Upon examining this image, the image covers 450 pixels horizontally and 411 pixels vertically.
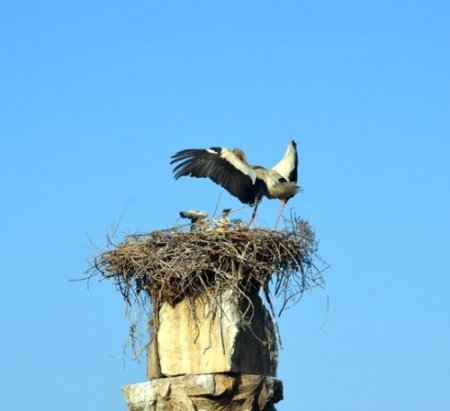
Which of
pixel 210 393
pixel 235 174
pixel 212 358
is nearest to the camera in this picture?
pixel 210 393

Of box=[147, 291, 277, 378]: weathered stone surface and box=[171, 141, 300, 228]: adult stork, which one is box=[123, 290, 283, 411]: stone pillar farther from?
box=[171, 141, 300, 228]: adult stork

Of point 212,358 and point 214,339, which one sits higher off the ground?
point 214,339

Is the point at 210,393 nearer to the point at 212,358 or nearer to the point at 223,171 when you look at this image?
the point at 212,358

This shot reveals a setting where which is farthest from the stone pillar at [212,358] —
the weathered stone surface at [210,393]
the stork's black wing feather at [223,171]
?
the stork's black wing feather at [223,171]

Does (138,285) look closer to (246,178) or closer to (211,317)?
(211,317)

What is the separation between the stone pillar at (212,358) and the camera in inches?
479

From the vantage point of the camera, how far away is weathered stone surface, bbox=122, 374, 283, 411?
12.1m

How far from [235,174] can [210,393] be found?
3.05 meters

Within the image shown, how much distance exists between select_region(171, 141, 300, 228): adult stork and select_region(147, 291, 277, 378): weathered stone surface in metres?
1.60

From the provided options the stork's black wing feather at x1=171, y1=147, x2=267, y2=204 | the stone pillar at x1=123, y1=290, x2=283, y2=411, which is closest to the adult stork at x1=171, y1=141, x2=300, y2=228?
the stork's black wing feather at x1=171, y1=147, x2=267, y2=204

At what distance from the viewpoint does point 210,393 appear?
473 inches

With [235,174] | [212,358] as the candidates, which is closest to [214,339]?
[212,358]

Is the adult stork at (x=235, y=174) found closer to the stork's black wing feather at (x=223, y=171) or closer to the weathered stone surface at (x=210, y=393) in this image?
the stork's black wing feather at (x=223, y=171)

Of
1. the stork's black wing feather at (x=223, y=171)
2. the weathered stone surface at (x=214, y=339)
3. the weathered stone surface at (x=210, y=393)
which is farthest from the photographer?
the stork's black wing feather at (x=223, y=171)
